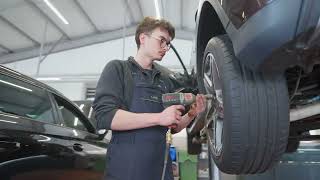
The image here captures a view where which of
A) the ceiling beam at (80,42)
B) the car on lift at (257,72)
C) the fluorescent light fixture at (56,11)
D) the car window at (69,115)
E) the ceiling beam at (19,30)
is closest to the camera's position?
the car on lift at (257,72)

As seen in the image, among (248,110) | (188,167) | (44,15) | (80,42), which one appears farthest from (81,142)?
(80,42)

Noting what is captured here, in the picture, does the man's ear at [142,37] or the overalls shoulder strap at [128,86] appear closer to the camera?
the overalls shoulder strap at [128,86]

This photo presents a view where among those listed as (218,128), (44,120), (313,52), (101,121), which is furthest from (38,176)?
(313,52)

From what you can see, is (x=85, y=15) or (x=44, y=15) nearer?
(x=44, y=15)

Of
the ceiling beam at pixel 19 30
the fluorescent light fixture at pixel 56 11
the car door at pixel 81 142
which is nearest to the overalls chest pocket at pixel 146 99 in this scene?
the car door at pixel 81 142

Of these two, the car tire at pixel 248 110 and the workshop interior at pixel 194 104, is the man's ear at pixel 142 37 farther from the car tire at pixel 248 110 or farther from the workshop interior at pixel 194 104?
the car tire at pixel 248 110

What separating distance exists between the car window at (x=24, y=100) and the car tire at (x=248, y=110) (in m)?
1.23

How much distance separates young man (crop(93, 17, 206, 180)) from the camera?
1.64 metres

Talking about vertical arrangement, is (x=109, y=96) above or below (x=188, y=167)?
above

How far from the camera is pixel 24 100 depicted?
2201 millimetres

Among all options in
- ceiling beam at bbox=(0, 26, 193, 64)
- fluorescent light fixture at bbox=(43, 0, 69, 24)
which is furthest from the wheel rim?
ceiling beam at bbox=(0, 26, 193, 64)

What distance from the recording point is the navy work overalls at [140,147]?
1.67 meters

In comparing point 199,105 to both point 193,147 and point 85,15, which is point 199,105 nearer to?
point 193,147

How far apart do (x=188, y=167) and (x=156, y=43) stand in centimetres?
457
